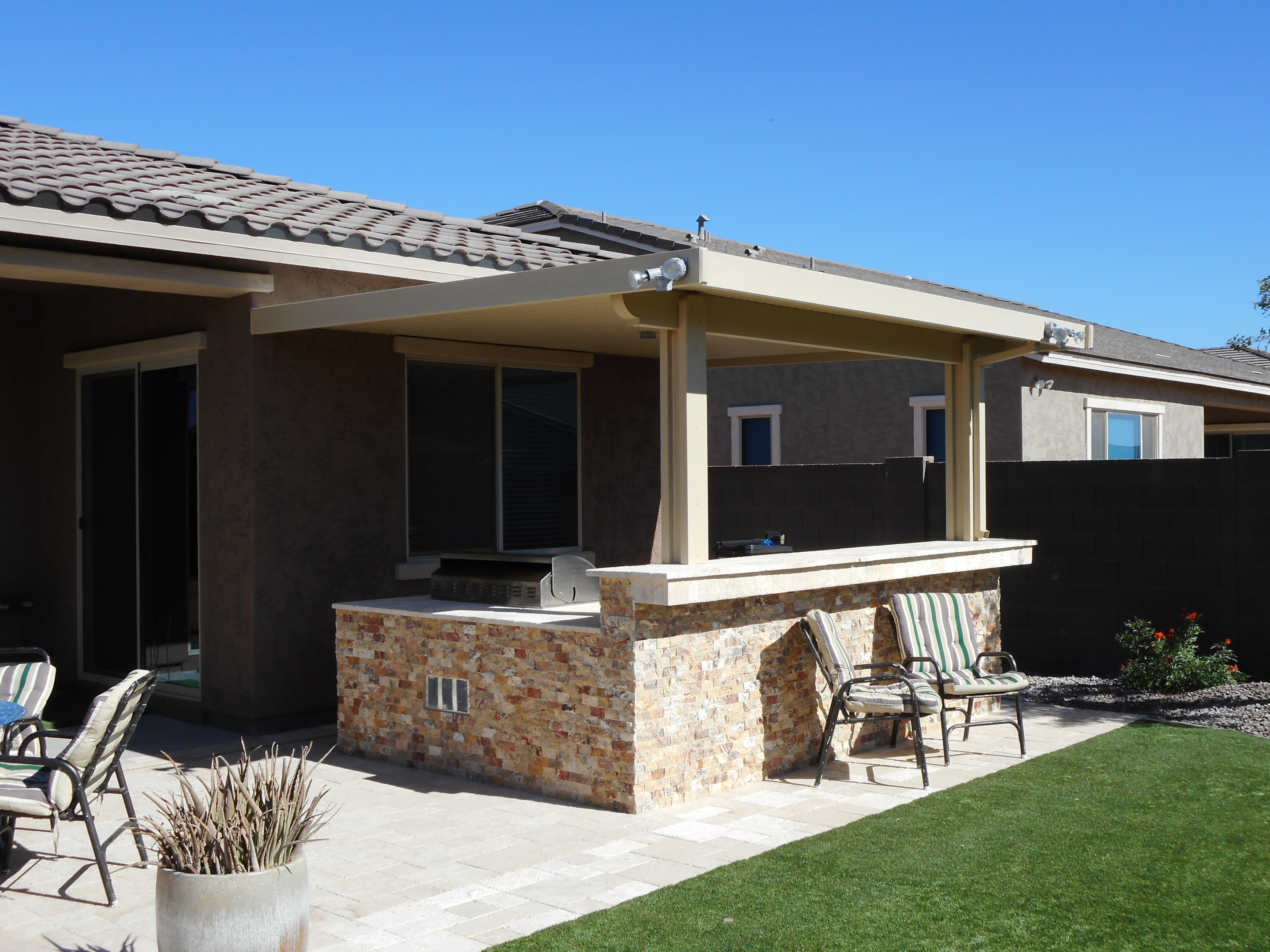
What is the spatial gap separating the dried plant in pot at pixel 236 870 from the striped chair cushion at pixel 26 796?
1.19m

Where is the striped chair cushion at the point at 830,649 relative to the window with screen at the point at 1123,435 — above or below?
below

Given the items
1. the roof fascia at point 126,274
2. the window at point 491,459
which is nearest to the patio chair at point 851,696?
the window at point 491,459

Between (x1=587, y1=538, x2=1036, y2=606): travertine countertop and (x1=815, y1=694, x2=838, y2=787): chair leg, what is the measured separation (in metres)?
0.69

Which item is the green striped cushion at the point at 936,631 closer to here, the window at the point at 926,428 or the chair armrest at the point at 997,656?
the chair armrest at the point at 997,656

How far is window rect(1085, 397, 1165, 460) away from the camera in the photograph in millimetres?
15992

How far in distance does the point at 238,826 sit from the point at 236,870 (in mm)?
133

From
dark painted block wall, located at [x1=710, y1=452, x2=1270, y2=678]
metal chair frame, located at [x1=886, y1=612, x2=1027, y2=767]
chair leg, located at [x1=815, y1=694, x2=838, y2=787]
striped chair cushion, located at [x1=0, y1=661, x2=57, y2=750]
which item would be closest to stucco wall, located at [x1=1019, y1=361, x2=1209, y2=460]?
dark painted block wall, located at [x1=710, y1=452, x2=1270, y2=678]

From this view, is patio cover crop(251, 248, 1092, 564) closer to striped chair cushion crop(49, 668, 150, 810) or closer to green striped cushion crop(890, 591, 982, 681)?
green striped cushion crop(890, 591, 982, 681)

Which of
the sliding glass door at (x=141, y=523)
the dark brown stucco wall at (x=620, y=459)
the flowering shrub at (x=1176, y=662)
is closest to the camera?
the sliding glass door at (x=141, y=523)

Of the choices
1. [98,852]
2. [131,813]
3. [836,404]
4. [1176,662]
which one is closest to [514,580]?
[131,813]

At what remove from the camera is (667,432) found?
6.49m

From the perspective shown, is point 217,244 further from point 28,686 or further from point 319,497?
point 28,686

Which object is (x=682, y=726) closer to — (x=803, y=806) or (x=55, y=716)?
(x=803, y=806)

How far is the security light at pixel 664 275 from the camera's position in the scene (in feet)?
19.1
